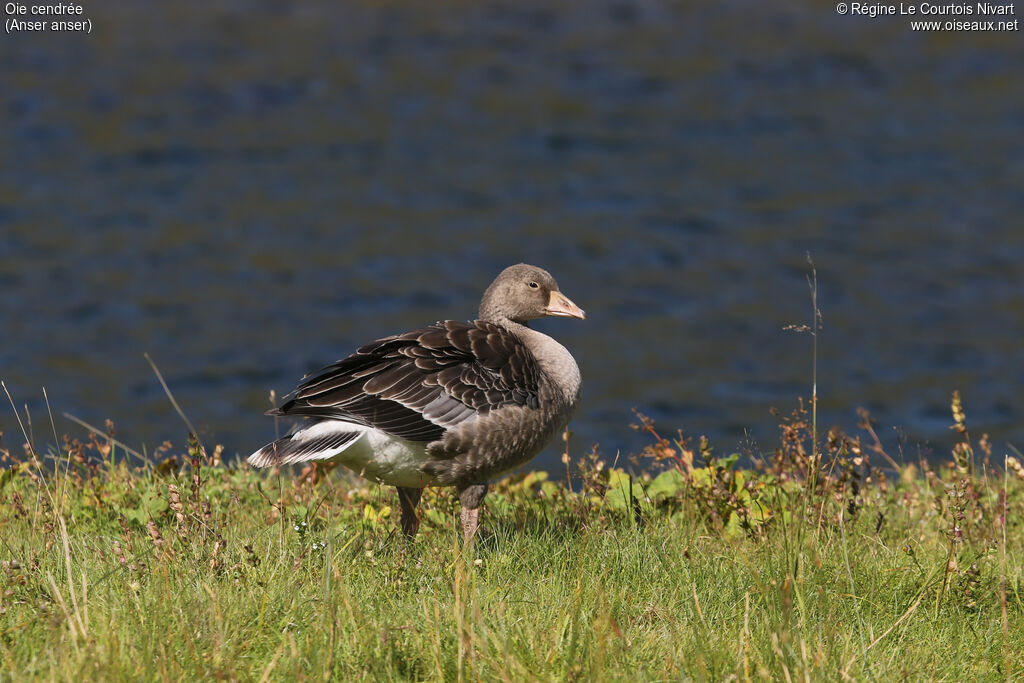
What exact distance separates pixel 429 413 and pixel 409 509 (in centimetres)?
60

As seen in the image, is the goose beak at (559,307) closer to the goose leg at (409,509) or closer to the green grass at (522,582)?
the green grass at (522,582)

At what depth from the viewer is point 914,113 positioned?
24.1 metres

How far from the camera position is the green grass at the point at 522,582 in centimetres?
445

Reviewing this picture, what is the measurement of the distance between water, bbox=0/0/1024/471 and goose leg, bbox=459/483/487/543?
693cm

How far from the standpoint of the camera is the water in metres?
15.9

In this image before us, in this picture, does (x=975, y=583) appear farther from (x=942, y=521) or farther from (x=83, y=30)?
(x=83, y=30)

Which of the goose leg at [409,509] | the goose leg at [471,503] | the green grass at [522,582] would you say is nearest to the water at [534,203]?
the green grass at [522,582]

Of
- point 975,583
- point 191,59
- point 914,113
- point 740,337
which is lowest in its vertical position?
point 740,337

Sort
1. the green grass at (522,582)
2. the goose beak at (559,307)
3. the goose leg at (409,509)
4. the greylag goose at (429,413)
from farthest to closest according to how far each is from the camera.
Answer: the goose beak at (559,307) < the goose leg at (409,509) < the greylag goose at (429,413) < the green grass at (522,582)

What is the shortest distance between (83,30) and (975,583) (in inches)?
1036

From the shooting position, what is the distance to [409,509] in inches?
256

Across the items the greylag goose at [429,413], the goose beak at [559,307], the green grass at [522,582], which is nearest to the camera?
the green grass at [522,582]

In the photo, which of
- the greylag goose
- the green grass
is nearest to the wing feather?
the greylag goose

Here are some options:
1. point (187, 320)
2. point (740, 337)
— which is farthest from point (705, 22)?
point (187, 320)
